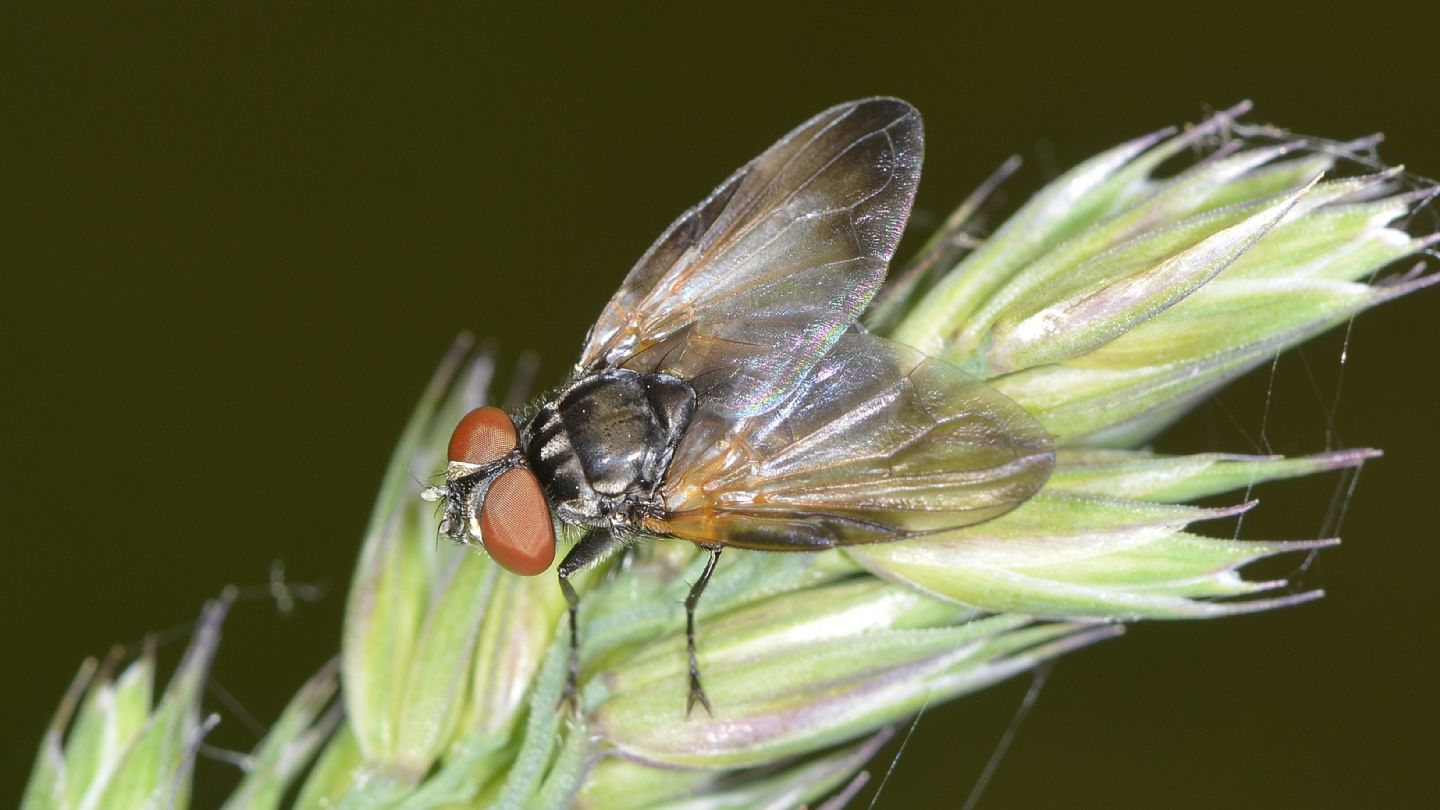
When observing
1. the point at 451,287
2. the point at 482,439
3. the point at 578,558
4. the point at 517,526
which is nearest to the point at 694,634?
the point at 578,558

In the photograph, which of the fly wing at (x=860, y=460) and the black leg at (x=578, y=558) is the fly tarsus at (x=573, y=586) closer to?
the black leg at (x=578, y=558)

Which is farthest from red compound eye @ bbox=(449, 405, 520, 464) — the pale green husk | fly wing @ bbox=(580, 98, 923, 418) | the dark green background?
the dark green background

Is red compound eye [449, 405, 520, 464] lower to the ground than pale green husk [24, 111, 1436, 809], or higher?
higher

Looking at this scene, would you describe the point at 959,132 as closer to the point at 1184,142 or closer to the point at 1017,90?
the point at 1017,90

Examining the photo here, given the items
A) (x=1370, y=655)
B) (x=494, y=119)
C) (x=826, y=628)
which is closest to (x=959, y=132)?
(x=494, y=119)

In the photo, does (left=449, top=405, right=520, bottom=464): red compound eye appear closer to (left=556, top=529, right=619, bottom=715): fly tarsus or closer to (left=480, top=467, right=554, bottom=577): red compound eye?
(left=480, top=467, right=554, bottom=577): red compound eye

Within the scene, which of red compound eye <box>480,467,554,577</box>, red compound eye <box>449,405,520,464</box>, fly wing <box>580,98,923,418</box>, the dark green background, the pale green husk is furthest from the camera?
the dark green background

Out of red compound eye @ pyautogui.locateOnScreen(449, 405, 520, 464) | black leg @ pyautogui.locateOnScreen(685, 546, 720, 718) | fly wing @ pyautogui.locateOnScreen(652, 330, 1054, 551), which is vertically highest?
red compound eye @ pyautogui.locateOnScreen(449, 405, 520, 464)
